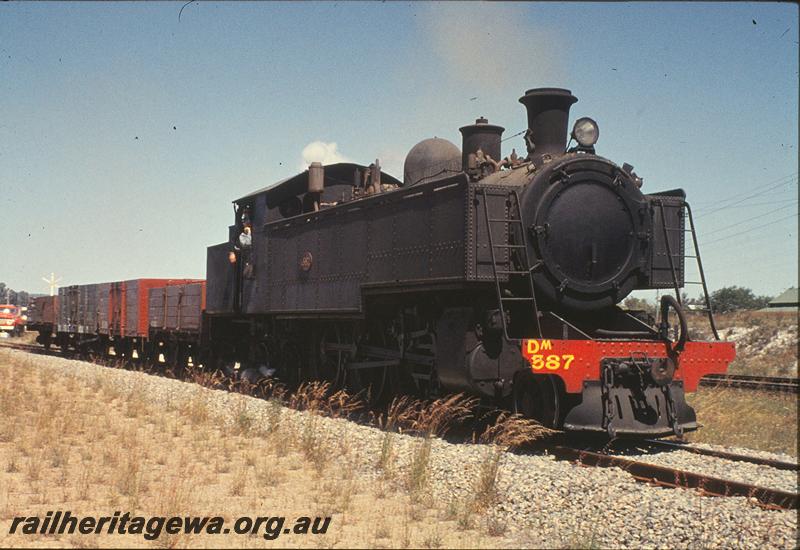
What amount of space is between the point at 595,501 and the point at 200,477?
11.1ft

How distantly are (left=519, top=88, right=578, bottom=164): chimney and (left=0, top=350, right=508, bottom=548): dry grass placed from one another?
3.48 meters

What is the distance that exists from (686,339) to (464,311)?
2539 mm

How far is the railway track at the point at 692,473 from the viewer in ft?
21.6

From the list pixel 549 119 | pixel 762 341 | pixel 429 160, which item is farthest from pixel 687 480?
pixel 762 341

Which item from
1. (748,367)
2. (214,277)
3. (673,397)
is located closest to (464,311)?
(673,397)

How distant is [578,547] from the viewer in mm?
5434

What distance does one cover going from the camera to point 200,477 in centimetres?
732

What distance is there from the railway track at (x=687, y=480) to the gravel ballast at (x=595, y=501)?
0.49ft

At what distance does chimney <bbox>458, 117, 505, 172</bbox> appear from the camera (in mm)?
10977

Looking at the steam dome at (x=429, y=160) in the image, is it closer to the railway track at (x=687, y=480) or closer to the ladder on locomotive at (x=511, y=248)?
the ladder on locomotive at (x=511, y=248)

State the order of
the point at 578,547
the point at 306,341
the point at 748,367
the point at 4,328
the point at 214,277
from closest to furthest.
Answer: the point at 578,547, the point at 306,341, the point at 214,277, the point at 748,367, the point at 4,328

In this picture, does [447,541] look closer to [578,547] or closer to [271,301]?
[578,547]

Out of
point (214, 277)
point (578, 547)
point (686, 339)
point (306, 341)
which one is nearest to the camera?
point (578, 547)

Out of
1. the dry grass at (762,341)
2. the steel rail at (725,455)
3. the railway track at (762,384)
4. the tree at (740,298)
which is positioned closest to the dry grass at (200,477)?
the steel rail at (725,455)
